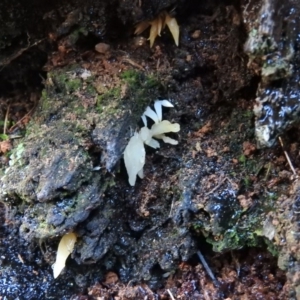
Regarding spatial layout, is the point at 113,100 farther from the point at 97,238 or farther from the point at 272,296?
the point at 272,296

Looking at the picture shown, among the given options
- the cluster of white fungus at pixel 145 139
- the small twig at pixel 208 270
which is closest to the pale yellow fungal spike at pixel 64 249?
the cluster of white fungus at pixel 145 139

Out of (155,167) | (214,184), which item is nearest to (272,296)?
(214,184)

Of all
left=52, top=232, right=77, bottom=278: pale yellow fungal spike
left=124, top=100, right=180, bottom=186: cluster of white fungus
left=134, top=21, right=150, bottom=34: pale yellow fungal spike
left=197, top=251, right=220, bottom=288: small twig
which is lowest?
left=197, top=251, right=220, bottom=288: small twig

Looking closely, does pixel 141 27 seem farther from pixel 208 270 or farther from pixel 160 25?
pixel 208 270

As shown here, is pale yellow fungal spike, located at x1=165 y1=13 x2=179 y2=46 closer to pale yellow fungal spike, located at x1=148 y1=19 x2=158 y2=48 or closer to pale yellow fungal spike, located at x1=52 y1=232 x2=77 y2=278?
pale yellow fungal spike, located at x1=148 y1=19 x2=158 y2=48

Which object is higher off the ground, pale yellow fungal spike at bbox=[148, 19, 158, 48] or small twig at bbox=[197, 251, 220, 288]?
pale yellow fungal spike at bbox=[148, 19, 158, 48]

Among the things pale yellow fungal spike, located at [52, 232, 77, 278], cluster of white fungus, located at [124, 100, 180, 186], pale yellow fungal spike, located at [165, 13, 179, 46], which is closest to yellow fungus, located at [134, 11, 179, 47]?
pale yellow fungal spike, located at [165, 13, 179, 46]

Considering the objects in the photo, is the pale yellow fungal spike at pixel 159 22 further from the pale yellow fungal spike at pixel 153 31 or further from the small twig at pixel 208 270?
the small twig at pixel 208 270
